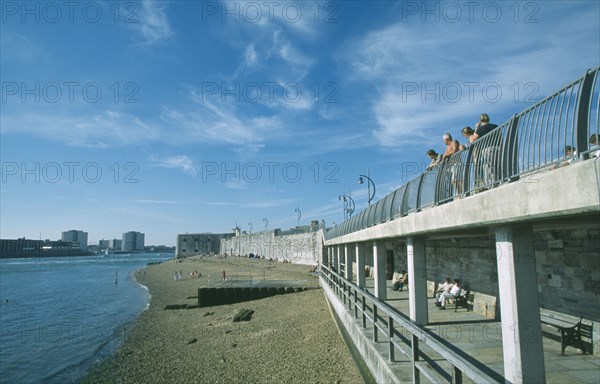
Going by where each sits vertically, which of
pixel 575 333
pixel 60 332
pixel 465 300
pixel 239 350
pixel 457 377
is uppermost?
pixel 457 377

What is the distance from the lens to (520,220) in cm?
448

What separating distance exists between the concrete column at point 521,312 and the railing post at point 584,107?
1.58 metres

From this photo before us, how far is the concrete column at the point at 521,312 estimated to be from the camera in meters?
4.83

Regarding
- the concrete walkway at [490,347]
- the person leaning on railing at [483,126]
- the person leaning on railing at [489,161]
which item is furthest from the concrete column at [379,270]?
the person leaning on railing at [489,161]

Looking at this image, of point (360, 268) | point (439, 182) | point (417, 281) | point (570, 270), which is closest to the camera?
point (570, 270)

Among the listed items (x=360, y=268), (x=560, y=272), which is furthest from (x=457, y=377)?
(x=360, y=268)

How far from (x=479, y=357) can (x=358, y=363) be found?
393 cm

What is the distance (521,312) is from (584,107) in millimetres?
2480

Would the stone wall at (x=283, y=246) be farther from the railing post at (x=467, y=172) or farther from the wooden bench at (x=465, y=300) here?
the railing post at (x=467, y=172)

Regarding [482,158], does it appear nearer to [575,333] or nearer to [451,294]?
[575,333]

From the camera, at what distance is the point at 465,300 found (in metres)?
12.0

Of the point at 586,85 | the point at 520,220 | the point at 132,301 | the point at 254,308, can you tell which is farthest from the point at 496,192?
the point at 132,301

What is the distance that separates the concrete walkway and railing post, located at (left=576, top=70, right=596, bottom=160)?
3.97m

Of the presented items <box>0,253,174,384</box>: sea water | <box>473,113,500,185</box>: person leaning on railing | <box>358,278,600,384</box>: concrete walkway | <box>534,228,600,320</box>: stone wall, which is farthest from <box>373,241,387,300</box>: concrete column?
<box>0,253,174,384</box>: sea water
